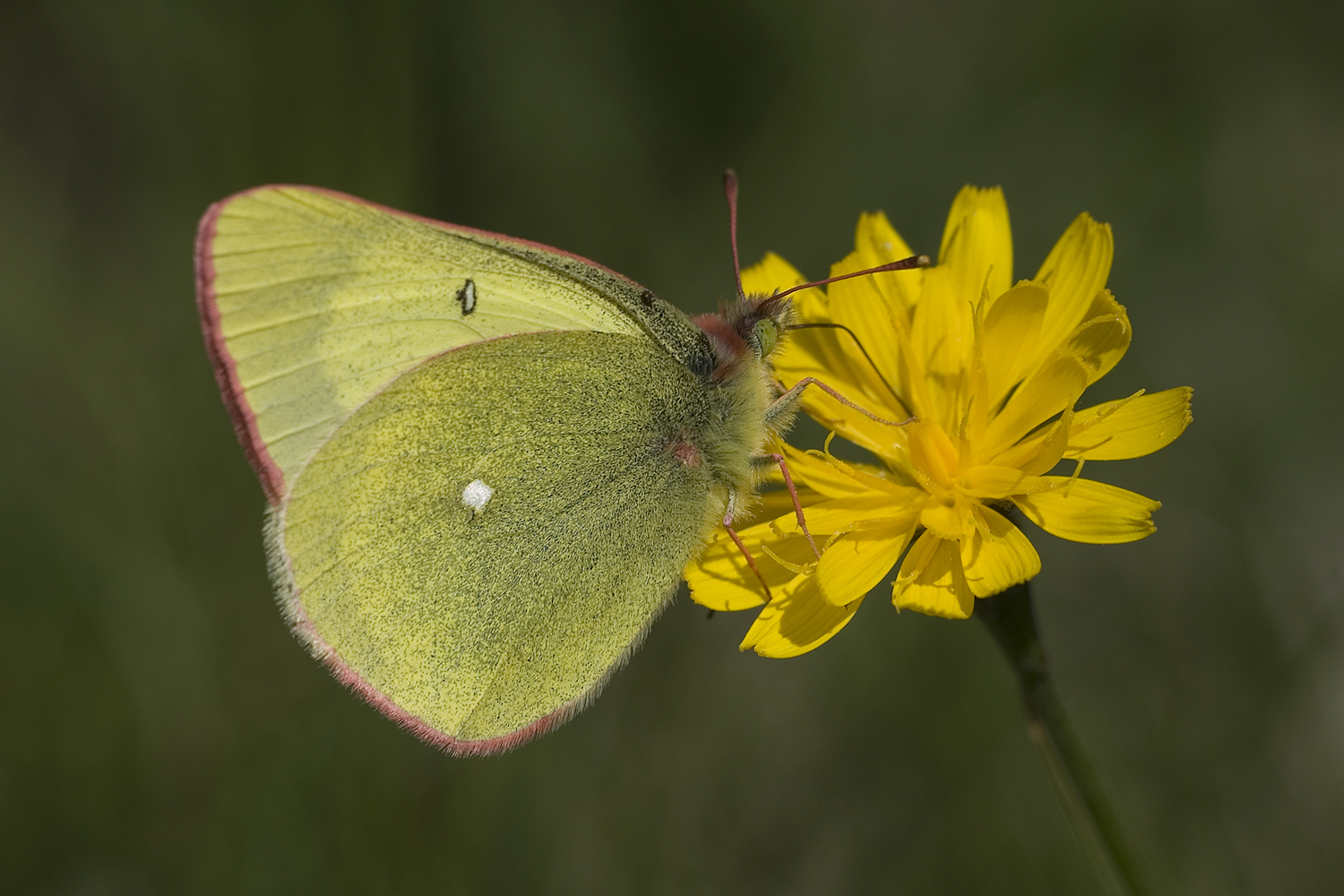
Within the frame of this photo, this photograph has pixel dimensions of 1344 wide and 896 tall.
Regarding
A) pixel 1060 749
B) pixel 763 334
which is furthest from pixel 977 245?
pixel 1060 749

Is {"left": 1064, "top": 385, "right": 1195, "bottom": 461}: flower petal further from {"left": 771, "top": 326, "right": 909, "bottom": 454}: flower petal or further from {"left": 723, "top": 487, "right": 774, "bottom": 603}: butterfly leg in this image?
{"left": 723, "top": 487, "right": 774, "bottom": 603}: butterfly leg

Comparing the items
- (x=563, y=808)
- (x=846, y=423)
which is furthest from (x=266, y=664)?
(x=846, y=423)

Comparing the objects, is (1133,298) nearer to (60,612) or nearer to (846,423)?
(846,423)

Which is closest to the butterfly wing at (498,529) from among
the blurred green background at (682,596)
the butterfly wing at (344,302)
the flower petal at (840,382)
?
the butterfly wing at (344,302)

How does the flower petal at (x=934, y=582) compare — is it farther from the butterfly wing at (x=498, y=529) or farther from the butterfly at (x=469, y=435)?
the butterfly wing at (x=498, y=529)

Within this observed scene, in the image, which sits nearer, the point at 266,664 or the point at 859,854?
the point at 859,854

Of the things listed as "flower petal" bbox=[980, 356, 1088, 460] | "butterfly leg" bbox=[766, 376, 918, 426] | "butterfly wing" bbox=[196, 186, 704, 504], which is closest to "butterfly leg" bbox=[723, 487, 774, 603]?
"butterfly leg" bbox=[766, 376, 918, 426]

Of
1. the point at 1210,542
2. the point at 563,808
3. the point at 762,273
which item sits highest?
the point at 762,273
